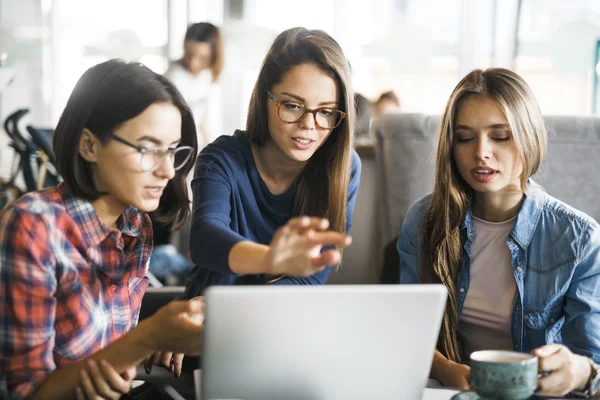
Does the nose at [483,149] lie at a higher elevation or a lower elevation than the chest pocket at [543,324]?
higher

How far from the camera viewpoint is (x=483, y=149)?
4.92ft

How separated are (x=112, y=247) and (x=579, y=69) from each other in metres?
4.97

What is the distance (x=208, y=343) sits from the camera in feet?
2.85

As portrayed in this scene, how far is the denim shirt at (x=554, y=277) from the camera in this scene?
146 cm

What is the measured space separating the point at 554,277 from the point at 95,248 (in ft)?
3.05

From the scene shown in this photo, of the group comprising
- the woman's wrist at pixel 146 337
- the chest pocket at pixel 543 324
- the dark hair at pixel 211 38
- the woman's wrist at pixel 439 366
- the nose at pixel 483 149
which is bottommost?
the woman's wrist at pixel 439 366

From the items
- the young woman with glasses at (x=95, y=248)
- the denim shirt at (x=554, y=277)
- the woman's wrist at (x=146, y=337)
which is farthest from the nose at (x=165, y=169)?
the denim shirt at (x=554, y=277)

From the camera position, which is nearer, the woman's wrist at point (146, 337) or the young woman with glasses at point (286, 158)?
the woman's wrist at point (146, 337)

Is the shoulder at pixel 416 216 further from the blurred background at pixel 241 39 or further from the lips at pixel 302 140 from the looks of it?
the blurred background at pixel 241 39

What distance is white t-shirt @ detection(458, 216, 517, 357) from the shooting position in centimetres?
156

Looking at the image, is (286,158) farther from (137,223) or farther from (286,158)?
(137,223)

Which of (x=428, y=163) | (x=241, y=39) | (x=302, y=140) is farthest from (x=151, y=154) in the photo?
(x=241, y=39)

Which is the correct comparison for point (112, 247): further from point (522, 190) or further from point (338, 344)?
point (522, 190)

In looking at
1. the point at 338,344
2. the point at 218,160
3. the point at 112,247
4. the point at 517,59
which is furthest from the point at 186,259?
the point at 517,59
